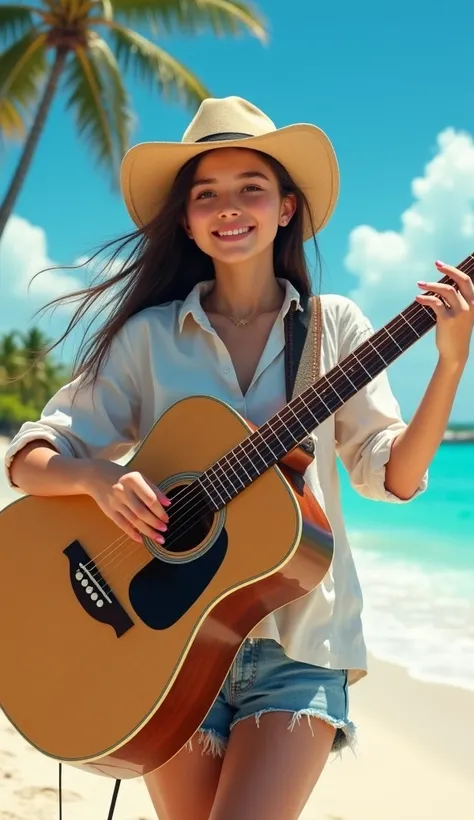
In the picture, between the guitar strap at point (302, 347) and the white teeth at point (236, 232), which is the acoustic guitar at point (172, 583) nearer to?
the guitar strap at point (302, 347)

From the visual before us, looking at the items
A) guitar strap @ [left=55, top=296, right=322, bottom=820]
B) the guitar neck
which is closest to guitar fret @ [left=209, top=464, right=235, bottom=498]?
the guitar neck

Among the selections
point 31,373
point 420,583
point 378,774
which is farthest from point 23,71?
point 31,373

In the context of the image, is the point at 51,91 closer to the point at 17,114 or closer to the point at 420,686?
the point at 17,114

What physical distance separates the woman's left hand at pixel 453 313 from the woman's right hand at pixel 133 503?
2.49 ft

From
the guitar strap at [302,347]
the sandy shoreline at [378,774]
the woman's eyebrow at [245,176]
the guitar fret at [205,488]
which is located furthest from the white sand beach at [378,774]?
the woman's eyebrow at [245,176]

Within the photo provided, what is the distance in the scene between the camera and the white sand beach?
12.2 feet

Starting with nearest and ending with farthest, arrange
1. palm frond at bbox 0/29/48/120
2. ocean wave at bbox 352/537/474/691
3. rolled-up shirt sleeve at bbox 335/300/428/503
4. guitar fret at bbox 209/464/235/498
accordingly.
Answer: guitar fret at bbox 209/464/235/498, rolled-up shirt sleeve at bbox 335/300/428/503, ocean wave at bbox 352/537/474/691, palm frond at bbox 0/29/48/120

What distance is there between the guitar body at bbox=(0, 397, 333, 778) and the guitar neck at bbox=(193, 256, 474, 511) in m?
0.04

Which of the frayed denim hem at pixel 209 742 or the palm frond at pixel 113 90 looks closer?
the frayed denim hem at pixel 209 742

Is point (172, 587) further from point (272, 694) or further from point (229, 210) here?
point (229, 210)

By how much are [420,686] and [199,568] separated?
14.6 ft

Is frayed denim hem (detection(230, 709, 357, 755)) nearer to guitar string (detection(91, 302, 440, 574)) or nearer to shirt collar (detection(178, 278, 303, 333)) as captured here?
guitar string (detection(91, 302, 440, 574))

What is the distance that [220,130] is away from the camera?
2363mm

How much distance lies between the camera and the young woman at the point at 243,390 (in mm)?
2012
